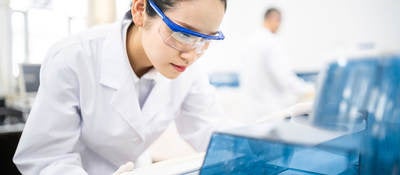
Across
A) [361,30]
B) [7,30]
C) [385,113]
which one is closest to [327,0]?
[361,30]

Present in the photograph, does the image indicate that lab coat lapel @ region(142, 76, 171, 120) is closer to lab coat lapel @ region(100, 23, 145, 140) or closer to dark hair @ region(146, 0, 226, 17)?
lab coat lapel @ region(100, 23, 145, 140)

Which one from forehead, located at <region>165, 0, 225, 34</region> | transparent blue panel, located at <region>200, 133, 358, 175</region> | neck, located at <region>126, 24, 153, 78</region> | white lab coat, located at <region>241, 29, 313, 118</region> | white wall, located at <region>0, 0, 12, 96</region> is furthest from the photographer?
white wall, located at <region>0, 0, 12, 96</region>

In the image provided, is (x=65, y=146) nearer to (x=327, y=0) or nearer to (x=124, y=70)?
(x=124, y=70)

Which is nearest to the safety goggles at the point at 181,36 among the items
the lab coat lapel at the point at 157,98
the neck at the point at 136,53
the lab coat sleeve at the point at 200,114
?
the neck at the point at 136,53

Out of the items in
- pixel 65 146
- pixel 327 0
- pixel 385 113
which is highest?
pixel 327 0

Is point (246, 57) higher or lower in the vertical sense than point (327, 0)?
lower

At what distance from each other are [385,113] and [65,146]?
2.64 ft

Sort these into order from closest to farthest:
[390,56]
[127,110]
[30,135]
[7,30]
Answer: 1. [390,56]
2. [30,135]
3. [127,110]
4. [7,30]

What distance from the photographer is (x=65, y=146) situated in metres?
1.04

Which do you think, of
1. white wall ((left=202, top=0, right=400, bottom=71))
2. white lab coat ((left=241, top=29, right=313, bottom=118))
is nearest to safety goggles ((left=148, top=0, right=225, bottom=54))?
Result: white lab coat ((left=241, top=29, right=313, bottom=118))

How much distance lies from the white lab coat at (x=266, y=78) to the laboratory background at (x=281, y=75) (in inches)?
0.5

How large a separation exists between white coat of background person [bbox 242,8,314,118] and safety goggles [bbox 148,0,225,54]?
2969mm

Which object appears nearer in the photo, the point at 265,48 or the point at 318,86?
the point at 318,86

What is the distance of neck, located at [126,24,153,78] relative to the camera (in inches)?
46.0
